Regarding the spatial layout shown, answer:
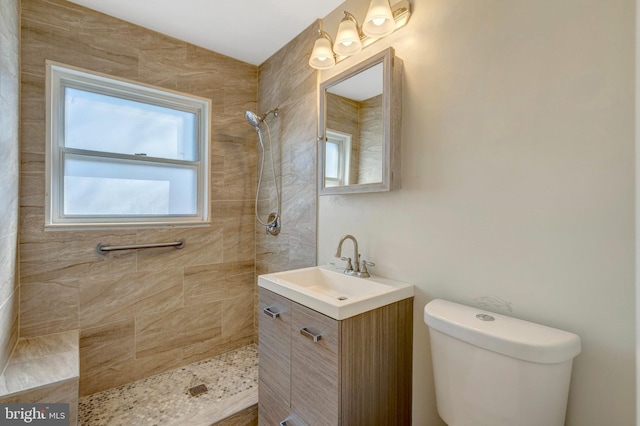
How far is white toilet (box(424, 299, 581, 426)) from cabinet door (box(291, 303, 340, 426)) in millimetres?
381

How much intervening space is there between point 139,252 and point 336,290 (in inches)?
56.1

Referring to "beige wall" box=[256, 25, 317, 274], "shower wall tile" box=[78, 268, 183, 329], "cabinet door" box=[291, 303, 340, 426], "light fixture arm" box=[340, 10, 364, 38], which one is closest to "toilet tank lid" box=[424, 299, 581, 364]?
"cabinet door" box=[291, 303, 340, 426]

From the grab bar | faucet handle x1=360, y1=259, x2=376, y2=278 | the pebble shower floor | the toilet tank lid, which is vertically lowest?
the pebble shower floor

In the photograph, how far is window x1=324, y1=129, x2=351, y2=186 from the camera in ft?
5.35

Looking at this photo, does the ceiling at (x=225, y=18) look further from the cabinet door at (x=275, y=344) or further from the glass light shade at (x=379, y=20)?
the cabinet door at (x=275, y=344)

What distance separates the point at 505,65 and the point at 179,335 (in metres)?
2.52

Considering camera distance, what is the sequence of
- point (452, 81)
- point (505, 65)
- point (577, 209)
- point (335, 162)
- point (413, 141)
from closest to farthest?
1. point (577, 209)
2. point (505, 65)
3. point (452, 81)
4. point (413, 141)
5. point (335, 162)

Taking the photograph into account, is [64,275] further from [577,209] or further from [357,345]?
[577,209]

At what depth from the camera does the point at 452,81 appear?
1.20 m

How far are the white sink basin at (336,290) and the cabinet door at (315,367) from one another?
0.18ft

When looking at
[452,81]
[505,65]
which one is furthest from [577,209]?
[452,81]

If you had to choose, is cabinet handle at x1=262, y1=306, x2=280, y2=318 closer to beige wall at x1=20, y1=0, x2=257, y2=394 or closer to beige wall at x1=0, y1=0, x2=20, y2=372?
beige wall at x1=20, y1=0, x2=257, y2=394

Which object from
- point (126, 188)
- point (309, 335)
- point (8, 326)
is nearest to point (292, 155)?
point (126, 188)

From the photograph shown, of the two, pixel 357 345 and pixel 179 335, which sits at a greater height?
pixel 357 345
